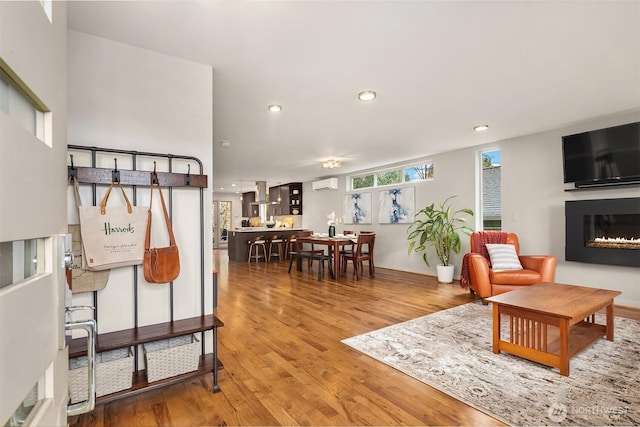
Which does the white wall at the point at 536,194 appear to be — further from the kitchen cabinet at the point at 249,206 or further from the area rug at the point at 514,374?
the kitchen cabinet at the point at 249,206

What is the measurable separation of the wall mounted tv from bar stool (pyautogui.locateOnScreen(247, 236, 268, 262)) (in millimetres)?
6568

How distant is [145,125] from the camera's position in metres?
Result: 2.17

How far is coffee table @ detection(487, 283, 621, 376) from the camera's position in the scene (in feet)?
7.39

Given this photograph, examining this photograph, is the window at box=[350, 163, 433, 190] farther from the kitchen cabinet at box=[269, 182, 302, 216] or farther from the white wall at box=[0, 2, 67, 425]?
the white wall at box=[0, 2, 67, 425]

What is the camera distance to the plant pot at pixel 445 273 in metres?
5.52

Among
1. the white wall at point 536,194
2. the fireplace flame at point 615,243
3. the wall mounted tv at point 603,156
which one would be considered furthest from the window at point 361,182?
the fireplace flame at point 615,243

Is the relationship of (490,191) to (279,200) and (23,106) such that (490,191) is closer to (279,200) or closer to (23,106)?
(23,106)

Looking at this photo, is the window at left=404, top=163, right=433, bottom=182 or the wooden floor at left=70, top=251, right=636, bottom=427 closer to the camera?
the wooden floor at left=70, top=251, right=636, bottom=427

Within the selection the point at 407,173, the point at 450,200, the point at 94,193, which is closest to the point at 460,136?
the point at 450,200

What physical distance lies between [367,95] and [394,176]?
420 centimetres

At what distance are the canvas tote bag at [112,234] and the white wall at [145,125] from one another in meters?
0.16

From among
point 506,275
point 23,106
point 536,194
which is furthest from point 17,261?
point 536,194

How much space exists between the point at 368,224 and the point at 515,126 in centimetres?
400

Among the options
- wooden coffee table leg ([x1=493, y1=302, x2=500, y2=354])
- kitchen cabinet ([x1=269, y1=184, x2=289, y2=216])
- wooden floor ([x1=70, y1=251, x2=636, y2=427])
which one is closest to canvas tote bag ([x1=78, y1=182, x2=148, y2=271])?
wooden floor ([x1=70, y1=251, x2=636, y2=427])
